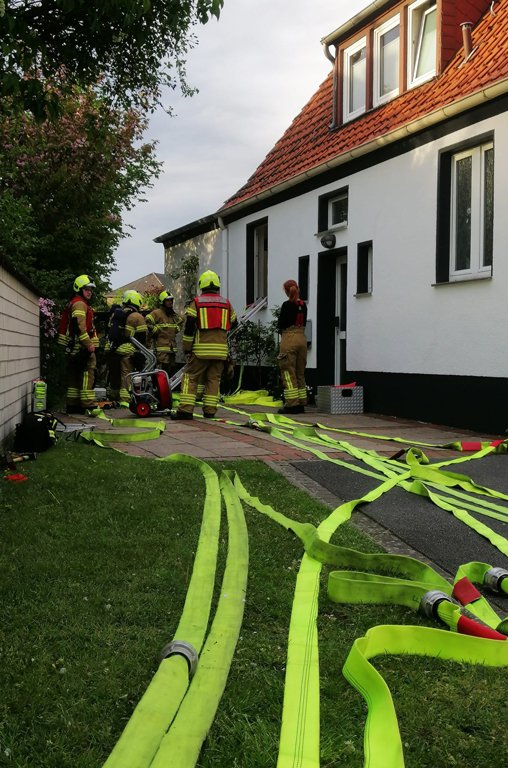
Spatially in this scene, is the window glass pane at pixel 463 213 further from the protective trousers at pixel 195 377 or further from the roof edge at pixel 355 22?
the roof edge at pixel 355 22

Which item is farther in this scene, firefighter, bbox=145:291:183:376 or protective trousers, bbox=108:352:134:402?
firefighter, bbox=145:291:183:376

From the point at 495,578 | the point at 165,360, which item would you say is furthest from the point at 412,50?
the point at 495,578

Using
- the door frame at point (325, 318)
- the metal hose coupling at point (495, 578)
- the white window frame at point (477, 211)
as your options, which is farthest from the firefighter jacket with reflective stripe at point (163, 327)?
the metal hose coupling at point (495, 578)

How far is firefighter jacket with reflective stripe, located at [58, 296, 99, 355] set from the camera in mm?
10398

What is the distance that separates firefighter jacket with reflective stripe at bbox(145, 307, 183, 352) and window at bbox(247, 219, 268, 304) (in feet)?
8.37

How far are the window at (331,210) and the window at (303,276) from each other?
800mm

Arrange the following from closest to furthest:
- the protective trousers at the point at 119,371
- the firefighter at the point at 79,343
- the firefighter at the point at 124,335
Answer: the firefighter at the point at 79,343 → the firefighter at the point at 124,335 → the protective trousers at the point at 119,371

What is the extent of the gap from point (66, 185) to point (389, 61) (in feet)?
22.2

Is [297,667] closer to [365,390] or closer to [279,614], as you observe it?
[279,614]

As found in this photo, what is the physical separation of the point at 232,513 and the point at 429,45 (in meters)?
9.58

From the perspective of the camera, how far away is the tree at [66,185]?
1377cm

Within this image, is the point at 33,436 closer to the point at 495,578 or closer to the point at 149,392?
the point at 149,392

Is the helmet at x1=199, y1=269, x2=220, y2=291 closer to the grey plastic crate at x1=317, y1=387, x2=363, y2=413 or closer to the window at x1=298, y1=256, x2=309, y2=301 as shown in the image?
the grey plastic crate at x1=317, y1=387, x2=363, y2=413

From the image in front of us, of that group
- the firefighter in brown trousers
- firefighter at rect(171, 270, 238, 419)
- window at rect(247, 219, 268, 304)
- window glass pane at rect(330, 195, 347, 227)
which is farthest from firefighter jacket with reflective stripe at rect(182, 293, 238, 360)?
window at rect(247, 219, 268, 304)
